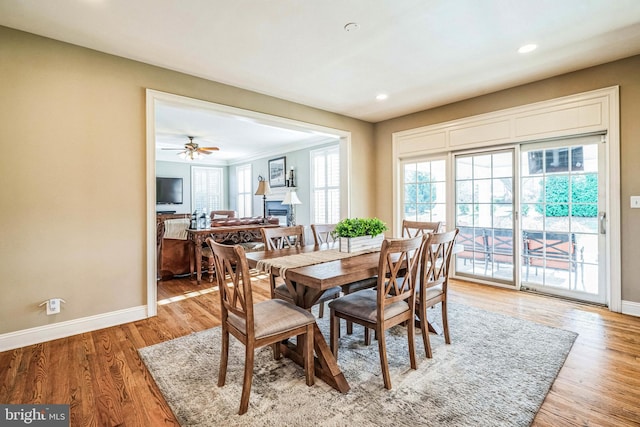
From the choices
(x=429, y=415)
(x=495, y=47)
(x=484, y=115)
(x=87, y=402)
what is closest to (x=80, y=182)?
(x=87, y=402)

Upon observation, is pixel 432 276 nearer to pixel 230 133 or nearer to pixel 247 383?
pixel 247 383

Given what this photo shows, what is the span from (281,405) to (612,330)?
2.94 metres

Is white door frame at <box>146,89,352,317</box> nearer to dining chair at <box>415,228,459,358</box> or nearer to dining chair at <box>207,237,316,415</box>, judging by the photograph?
dining chair at <box>207,237,316,415</box>

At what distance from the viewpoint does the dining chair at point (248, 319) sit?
5.26ft

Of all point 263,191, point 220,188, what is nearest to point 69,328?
point 263,191

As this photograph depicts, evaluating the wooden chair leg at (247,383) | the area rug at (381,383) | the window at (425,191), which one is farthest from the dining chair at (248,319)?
the window at (425,191)

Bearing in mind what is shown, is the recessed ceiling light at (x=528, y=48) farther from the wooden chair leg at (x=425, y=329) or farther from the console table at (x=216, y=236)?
the console table at (x=216, y=236)

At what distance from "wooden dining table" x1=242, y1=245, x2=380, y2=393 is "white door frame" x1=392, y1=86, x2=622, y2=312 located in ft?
Answer: 8.95

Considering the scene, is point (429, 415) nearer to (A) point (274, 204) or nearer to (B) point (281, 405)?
(B) point (281, 405)

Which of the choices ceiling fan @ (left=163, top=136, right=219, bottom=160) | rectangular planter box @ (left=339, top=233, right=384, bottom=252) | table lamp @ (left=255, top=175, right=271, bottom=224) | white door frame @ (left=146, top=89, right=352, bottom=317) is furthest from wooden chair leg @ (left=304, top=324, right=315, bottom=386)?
ceiling fan @ (left=163, top=136, right=219, bottom=160)

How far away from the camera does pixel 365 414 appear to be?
1.60m

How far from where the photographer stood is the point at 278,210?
7719 mm

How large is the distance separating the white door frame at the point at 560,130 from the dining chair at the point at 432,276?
211 cm

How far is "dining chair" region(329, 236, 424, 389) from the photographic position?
1.78 metres
